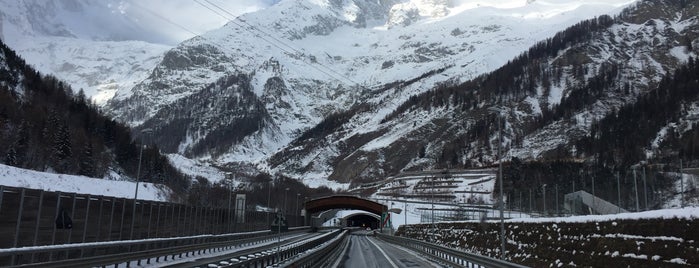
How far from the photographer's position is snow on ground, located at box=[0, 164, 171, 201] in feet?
266

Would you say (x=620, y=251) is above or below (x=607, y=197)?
below

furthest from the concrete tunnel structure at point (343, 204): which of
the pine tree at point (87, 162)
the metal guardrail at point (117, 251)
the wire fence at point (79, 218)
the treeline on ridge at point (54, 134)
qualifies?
the wire fence at point (79, 218)

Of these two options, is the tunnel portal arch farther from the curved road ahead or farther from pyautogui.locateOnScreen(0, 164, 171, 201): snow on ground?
the curved road ahead

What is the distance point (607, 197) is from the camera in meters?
84.9

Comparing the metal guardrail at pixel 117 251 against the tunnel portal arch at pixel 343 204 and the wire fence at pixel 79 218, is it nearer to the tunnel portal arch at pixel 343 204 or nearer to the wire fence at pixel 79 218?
the wire fence at pixel 79 218

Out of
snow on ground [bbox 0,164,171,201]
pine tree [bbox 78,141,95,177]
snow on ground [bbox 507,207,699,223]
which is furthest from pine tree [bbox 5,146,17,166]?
snow on ground [bbox 507,207,699,223]

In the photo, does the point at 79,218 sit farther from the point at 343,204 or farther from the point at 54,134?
the point at 343,204

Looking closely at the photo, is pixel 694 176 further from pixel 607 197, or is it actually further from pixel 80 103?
pixel 80 103

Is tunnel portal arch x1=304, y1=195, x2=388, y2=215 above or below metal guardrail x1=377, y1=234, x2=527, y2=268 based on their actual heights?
above

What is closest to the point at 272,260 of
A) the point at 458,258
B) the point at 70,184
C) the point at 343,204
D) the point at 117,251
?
the point at 117,251

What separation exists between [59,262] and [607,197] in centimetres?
8046

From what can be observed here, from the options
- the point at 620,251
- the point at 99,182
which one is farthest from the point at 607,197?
the point at 99,182

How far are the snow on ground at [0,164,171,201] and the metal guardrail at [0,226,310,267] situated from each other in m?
33.9

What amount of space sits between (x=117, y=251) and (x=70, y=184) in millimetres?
→ 70903
